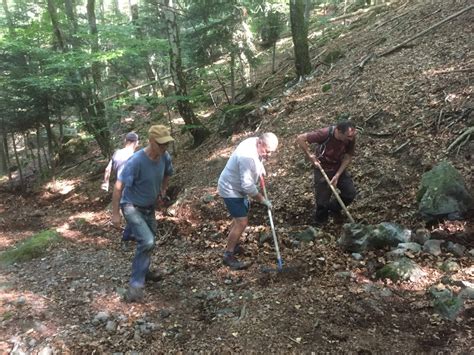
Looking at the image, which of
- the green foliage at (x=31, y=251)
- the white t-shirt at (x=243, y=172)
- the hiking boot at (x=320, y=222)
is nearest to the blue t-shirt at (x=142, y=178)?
the white t-shirt at (x=243, y=172)

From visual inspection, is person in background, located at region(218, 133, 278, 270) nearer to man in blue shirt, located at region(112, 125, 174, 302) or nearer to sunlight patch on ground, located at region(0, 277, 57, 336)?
man in blue shirt, located at region(112, 125, 174, 302)

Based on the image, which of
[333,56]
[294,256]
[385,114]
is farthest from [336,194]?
[333,56]

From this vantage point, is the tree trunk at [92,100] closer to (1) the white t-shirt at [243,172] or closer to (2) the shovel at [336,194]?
(1) the white t-shirt at [243,172]

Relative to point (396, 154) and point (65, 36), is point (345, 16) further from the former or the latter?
point (396, 154)

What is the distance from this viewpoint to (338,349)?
13.5 ft

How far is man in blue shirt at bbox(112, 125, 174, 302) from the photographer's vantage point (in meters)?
5.12

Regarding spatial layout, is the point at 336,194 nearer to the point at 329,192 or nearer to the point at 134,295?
the point at 329,192

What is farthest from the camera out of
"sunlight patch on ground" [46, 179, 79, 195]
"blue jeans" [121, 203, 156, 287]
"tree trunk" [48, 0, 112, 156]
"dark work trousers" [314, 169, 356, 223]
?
"sunlight patch on ground" [46, 179, 79, 195]

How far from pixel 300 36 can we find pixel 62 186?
36.7ft

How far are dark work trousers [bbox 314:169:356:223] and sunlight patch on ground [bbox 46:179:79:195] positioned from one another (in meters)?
11.8

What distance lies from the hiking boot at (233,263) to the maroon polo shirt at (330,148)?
219cm

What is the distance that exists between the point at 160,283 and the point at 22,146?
2485 cm

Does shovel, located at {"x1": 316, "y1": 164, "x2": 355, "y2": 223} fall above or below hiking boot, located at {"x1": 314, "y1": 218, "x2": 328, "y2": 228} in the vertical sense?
above

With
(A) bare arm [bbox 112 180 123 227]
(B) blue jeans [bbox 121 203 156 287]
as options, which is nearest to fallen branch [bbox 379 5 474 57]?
(B) blue jeans [bbox 121 203 156 287]
